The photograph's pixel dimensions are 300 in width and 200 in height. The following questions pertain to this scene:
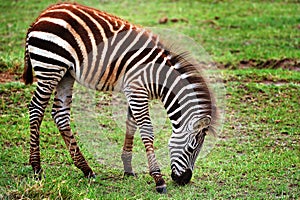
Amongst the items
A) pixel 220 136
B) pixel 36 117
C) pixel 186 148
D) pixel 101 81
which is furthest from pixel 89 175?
pixel 220 136

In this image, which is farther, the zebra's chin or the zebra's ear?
the zebra's chin

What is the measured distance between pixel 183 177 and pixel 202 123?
0.78 m

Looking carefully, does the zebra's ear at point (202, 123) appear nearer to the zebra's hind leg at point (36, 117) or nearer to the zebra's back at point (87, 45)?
the zebra's back at point (87, 45)

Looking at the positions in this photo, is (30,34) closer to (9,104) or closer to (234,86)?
(9,104)

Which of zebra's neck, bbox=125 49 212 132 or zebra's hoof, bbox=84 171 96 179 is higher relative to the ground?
zebra's neck, bbox=125 49 212 132

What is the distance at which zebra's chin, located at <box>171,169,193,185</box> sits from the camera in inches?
290

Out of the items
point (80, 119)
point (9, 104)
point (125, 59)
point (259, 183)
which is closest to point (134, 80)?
point (125, 59)

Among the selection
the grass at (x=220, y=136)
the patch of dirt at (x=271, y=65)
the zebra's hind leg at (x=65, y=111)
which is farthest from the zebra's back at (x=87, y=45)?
→ the patch of dirt at (x=271, y=65)

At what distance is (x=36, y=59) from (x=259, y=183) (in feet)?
11.5

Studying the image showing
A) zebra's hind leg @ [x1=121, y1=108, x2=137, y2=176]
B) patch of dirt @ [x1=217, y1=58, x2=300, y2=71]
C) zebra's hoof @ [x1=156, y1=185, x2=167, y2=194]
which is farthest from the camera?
patch of dirt @ [x1=217, y1=58, x2=300, y2=71]

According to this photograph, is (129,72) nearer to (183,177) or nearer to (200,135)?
(200,135)

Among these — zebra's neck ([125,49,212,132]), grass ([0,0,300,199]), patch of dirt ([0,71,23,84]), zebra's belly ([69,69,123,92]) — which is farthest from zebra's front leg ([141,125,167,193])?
patch of dirt ([0,71,23,84])

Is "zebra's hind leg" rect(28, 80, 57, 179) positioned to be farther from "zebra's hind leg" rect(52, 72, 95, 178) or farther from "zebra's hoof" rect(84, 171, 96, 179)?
"zebra's hoof" rect(84, 171, 96, 179)

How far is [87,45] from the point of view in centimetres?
750
